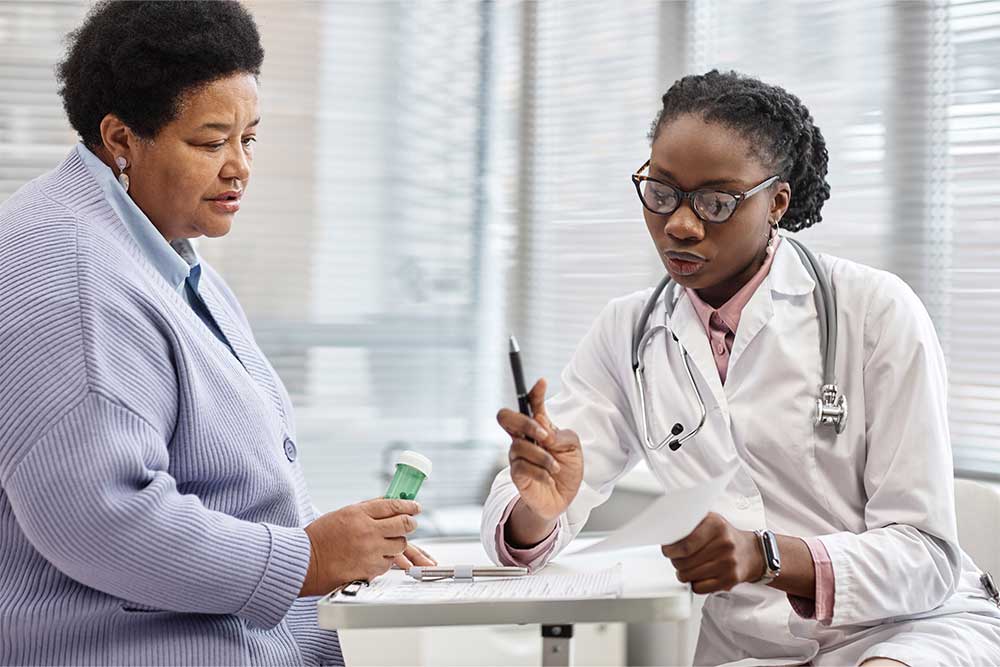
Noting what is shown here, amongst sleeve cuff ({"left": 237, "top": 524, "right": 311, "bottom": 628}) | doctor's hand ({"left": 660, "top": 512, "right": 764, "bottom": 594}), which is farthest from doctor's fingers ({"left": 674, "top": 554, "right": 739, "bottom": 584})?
sleeve cuff ({"left": 237, "top": 524, "right": 311, "bottom": 628})

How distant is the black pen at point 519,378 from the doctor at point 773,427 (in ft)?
0.06

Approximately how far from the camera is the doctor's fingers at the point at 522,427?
45.3 inches

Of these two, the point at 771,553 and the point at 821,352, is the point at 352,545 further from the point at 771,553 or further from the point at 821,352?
the point at 821,352

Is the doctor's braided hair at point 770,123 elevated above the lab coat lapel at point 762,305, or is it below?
above

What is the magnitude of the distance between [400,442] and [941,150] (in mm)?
1700

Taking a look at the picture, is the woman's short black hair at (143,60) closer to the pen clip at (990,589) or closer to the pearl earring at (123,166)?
the pearl earring at (123,166)

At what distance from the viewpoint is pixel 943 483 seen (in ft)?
4.34

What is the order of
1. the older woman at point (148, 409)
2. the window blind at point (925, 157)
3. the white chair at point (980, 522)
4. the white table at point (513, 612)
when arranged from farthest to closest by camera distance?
1. the window blind at point (925, 157)
2. the white chair at point (980, 522)
3. the older woman at point (148, 409)
4. the white table at point (513, 612)

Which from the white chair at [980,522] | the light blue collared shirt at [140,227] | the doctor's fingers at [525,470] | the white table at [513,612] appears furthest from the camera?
the white chair at [980,522]

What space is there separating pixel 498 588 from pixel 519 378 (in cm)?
23

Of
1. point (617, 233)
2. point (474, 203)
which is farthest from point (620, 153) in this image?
point (474, 203)

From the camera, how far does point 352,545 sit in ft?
3.96

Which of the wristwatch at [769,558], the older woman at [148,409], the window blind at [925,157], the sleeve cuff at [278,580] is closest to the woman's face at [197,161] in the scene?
the older woman at [148,409]

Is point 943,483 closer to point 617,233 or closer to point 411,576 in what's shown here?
point 411,576
